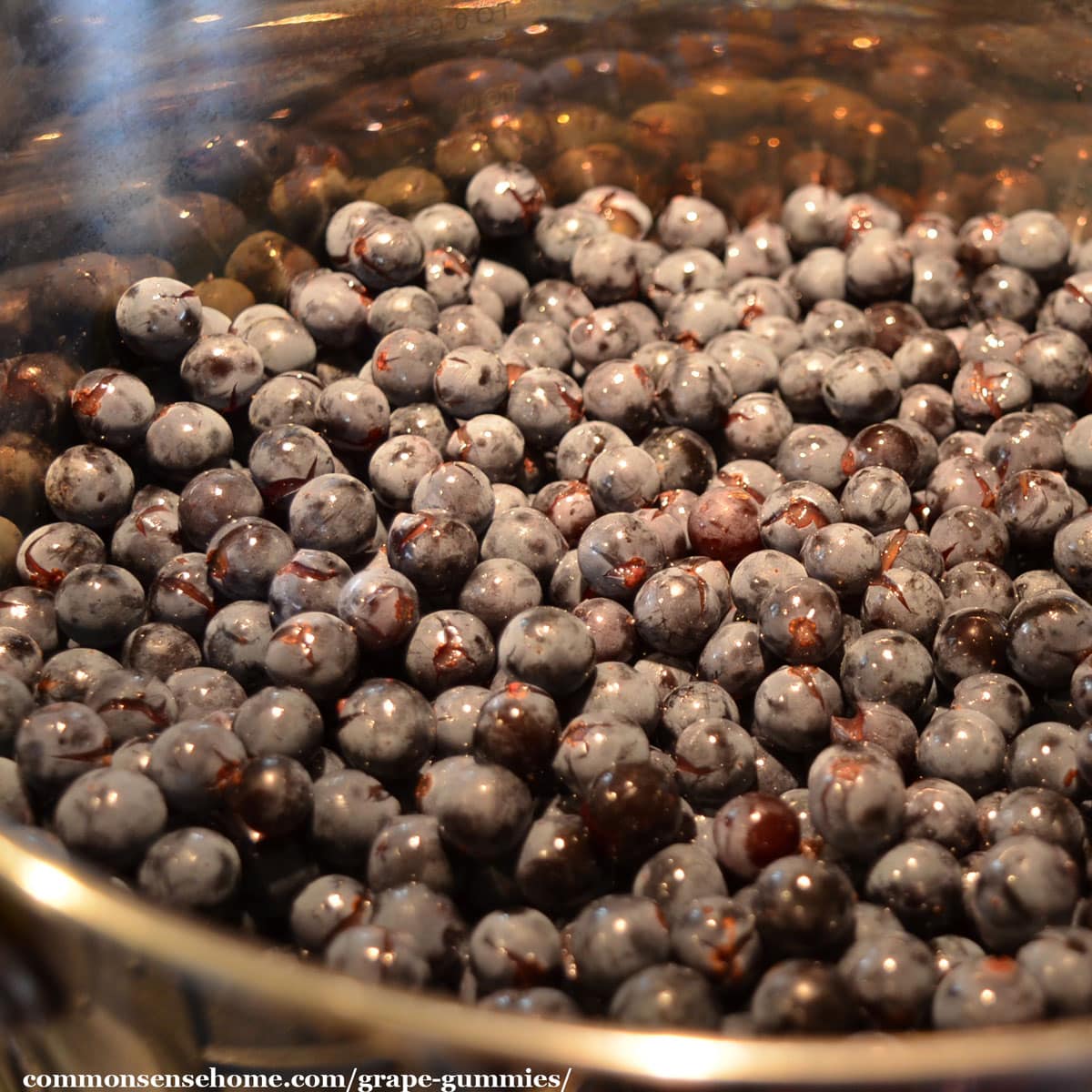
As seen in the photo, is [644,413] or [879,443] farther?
[644,413]

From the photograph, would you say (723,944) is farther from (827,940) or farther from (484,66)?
(484,66)

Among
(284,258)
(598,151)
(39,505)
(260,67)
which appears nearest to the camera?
(39,505)

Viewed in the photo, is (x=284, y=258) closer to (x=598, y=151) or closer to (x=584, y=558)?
(x=598, y=151)

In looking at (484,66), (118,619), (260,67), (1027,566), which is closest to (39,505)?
(118,619)

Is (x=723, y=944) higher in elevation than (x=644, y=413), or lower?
lower

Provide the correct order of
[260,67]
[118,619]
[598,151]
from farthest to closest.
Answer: [598,151] < [260,67] < [118,619]

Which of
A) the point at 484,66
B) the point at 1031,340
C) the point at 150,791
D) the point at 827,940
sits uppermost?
the point at 484,66
